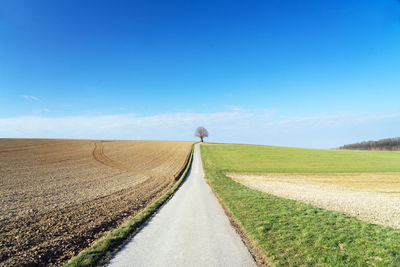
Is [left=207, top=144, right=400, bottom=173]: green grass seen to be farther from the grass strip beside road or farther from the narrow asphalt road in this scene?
the grass strip beside road

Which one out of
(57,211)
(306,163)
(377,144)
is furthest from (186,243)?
(377,144)

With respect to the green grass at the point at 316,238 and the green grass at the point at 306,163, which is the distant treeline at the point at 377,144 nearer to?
the green grass at the point at 306,163

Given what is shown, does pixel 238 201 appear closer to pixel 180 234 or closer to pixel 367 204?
pixel 180 234

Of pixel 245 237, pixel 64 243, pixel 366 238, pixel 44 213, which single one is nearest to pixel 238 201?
pixel 245 237

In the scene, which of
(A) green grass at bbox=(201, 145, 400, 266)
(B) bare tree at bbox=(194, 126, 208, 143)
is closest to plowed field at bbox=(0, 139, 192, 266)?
(A) green grass at bbox=(201, 145, 400, 266)

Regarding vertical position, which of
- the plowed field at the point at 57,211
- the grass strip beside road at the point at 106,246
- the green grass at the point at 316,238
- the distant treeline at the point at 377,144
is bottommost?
the plowed field at the point at 57,211

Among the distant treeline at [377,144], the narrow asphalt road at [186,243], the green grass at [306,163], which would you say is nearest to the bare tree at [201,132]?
the green grass at [306,163]

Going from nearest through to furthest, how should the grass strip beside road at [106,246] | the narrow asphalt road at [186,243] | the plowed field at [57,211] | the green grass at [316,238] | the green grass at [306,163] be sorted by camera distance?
the green grass at [316,238] → the narrow asphalt road at [186,243] → the grass strip beside road at [106,246] → the plowed field at [57,211] → the green grass at [306,163]

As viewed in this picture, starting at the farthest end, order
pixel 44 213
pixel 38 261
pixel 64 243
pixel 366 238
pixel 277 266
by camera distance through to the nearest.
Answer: pixel 44 213 < pixel 64 243 < pixel 366 238 < pixel 38 261 < pixel 277 266

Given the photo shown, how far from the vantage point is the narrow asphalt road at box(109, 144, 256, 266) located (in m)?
6.16

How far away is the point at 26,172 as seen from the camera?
919 inches

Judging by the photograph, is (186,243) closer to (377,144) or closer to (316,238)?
(316,238)

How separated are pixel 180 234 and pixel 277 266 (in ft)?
13.4

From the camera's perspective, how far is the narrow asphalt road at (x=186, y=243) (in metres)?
6.16
